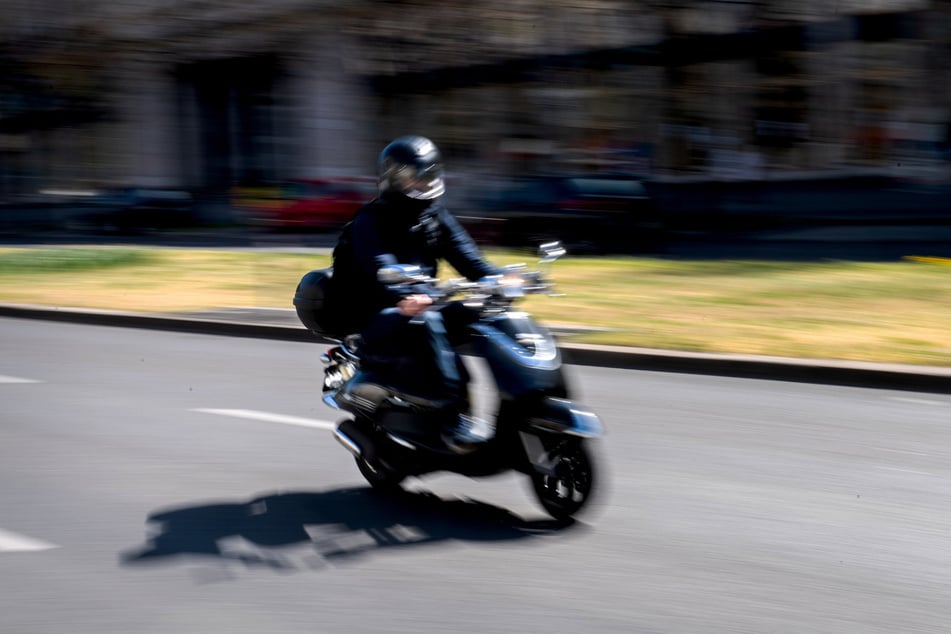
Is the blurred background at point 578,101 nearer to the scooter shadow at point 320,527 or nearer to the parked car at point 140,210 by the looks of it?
the parked car at point 140,210

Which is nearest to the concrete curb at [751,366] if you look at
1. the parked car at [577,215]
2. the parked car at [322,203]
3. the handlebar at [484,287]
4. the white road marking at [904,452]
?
the white road marking at [904,452]

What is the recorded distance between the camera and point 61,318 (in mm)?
13258

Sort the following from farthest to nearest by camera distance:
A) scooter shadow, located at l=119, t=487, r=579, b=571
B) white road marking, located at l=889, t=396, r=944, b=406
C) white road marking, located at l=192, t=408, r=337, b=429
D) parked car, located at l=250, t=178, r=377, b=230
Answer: parked car, located at l=250, t=178, r=377, b=230, white road marking, located at l=889, t=396, r=944, b=406, white road marking, located at l=192, t=408, r=337, b=429, scooter shadow, located at l=119, t=487, r=579, b=571

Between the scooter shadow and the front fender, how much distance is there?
1.50ft

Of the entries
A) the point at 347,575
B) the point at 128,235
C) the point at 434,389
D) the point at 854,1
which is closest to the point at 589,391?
the point at 434,389

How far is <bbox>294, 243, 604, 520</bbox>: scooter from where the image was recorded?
4711 millimetres

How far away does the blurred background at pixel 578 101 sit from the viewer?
21.2 m

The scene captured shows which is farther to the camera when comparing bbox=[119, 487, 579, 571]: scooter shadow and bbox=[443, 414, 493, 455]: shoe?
bbox=[443, 414, 493, 455]: shoe

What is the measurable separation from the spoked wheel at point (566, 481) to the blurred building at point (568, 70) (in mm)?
15826

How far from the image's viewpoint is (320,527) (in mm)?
4984

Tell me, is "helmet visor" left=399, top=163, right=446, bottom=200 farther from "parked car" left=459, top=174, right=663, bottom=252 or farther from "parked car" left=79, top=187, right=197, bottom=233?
"parked car" left=79, top=187, right=197, bottom=233

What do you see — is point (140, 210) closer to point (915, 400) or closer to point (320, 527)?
point (915, 400)

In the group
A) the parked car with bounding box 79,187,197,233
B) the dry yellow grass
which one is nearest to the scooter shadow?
the dry yellow grass

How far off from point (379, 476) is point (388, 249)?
107 cm
